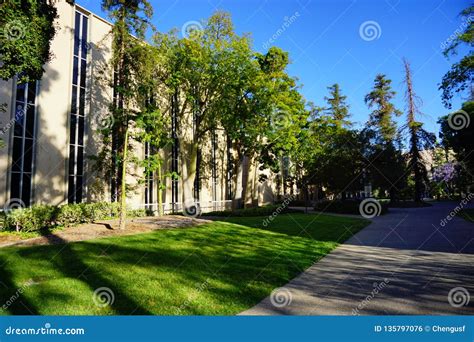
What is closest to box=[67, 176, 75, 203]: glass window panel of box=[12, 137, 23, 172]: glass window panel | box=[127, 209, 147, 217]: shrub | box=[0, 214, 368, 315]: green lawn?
box=[12, 137, 23, 172]: glass window panel

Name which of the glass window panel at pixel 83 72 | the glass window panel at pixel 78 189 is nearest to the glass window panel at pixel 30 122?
the glass window panel at pixel 78 189

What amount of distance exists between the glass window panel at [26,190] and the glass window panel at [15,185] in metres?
0.27

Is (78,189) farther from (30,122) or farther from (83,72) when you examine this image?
(83,72)

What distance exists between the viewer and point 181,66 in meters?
20.7

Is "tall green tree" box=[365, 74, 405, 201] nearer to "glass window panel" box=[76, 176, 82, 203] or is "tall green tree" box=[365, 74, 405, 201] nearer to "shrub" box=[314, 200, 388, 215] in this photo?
"shrub" box=[314, 200, 388, 215]

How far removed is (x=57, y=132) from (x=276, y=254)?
54.1 feet

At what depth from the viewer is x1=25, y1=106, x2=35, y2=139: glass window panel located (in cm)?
1705

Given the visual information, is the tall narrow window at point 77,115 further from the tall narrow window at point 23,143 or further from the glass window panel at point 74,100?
the tall narrow window at point 23,143

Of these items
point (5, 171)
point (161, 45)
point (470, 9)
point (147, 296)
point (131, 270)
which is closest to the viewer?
point (147, 296)

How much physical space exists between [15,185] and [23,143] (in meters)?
2.49

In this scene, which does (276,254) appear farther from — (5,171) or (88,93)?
(88,93)

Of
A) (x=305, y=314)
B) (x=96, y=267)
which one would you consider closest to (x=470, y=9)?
(x=305, y=314)

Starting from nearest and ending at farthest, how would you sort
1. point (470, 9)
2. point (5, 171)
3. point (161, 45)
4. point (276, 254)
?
point (276, 254)
point (470, 9)
point (5, 171)
point (161, 45)

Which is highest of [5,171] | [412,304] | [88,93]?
[88,93]
